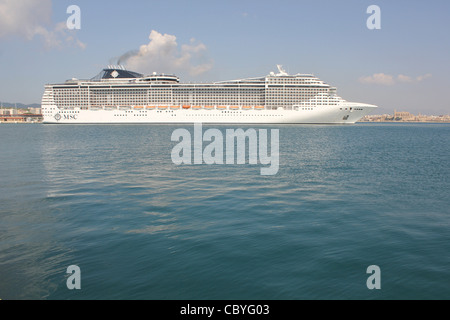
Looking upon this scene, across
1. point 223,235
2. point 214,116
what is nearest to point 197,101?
point 214,116

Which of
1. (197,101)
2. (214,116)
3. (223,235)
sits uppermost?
(197,101)

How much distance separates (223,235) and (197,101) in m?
99.9

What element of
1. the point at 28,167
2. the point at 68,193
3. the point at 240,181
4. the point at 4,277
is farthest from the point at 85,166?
the point at 4,277

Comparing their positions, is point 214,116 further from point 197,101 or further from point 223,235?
point 223,235

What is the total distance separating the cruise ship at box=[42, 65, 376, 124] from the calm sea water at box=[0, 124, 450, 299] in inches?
3170

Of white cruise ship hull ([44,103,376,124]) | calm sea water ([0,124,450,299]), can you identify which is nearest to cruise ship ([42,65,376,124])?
white cruise ship hull ([44,103,376,124])

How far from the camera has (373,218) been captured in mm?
12578

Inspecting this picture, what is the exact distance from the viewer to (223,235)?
10.6 m

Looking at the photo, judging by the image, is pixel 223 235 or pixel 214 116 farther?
pixel 214 116

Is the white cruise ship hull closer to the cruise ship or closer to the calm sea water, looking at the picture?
the cruise ship

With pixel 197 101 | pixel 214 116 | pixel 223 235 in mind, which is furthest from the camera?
pixel 197 101
